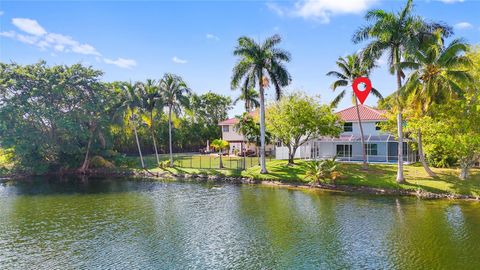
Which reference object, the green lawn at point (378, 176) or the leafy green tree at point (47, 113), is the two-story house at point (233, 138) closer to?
the green lawn at point (378, 176)

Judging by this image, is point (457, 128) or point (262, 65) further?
point (262, 65)

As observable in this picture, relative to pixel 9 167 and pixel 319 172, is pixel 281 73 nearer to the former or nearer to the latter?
pixel 319 172

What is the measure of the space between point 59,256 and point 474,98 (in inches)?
1288

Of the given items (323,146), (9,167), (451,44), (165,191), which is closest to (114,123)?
(9,167)

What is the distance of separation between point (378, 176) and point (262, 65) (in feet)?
53.9

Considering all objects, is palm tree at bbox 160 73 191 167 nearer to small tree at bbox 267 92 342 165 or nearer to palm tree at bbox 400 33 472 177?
small tree at bbox 267 92 342 165

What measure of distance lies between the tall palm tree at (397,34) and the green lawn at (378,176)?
71.7 inches

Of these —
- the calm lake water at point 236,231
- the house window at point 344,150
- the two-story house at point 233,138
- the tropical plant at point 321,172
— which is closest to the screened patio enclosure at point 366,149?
the house window at point 344,150

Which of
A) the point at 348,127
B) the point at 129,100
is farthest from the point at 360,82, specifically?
the point at 129,100

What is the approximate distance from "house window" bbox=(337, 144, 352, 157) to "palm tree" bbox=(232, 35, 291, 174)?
535 inches

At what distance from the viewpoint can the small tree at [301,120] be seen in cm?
4103

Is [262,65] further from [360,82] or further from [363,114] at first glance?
[363,114]

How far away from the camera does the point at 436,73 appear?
1225 inches

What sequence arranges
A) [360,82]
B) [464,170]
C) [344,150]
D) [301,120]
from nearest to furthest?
[464,170]
[360,82]
[301,120]
[344,150]
